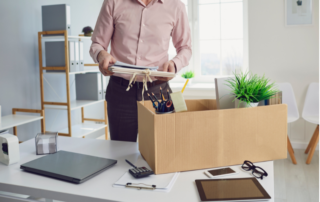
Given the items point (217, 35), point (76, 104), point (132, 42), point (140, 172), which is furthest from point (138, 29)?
point (217, 35)

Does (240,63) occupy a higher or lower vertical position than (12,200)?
higher

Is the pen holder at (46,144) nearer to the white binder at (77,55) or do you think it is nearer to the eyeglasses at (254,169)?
the eyeglasses at (254,169)

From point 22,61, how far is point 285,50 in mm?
2923

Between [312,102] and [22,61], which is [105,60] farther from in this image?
[312,102]

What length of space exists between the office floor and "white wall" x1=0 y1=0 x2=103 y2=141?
7.60 ft

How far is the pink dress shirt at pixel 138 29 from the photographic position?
1637 mm

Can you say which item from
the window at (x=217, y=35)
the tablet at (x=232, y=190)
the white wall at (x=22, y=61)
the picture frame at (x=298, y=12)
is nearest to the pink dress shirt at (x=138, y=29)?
the tablet at (x=232, y=190)

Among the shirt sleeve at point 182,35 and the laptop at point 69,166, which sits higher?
the shirt sleeve at point 182,35

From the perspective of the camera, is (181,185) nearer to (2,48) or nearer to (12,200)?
(12,200)

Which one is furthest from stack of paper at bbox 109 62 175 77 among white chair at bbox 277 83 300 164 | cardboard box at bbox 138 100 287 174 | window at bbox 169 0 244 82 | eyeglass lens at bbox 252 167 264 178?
window at bbox 169 0 244 82

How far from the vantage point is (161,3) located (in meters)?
1.68

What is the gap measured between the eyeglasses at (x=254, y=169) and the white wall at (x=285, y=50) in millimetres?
2820

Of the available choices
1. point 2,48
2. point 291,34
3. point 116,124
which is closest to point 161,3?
point 116,124

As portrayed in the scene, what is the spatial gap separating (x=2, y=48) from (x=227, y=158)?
2.21m
